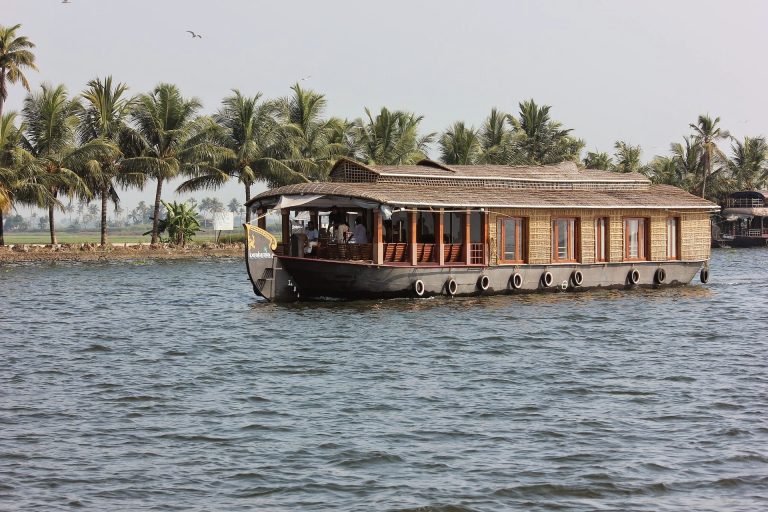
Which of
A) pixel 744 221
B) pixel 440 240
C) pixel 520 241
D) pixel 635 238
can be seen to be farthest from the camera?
pixel 744 221

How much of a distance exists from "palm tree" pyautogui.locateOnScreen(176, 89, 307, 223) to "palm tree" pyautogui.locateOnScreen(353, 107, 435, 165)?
4.54 m

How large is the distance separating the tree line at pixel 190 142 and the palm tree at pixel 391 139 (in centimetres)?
5

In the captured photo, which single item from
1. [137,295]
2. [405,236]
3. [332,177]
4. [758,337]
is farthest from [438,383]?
[137,295]

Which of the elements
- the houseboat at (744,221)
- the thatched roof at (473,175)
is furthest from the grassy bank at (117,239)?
the houseboat at (744,221)

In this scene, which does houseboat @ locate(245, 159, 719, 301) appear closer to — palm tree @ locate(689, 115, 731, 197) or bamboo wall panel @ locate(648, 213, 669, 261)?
bamboo wall panel @ locate(648, 213, 669, 261)

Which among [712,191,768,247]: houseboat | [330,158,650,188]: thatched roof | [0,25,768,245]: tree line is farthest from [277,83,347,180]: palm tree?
[712,191,768,247]: houseboat

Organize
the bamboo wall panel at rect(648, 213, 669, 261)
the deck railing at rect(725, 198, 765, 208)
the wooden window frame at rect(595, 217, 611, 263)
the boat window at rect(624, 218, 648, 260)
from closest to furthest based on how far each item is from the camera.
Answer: the wooden window frame at rect(595, 217, 611, 263), the boat window at rect(624, 218, 648, 260), the bamboo wall panel at rect(648, 213, 669, 261), the deck railing at rect(725, 198, 765, 208)

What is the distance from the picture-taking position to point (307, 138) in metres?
51.5

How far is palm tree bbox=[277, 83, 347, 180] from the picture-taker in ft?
161

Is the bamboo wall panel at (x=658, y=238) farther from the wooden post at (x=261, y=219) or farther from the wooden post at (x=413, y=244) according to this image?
the wooden post at (x=261, y=219)

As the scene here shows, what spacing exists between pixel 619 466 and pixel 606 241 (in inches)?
705

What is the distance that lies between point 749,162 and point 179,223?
1681 inches

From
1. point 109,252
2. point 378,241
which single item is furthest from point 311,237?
point 109,252

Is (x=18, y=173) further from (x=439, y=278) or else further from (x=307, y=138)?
(x=439, y=278)
